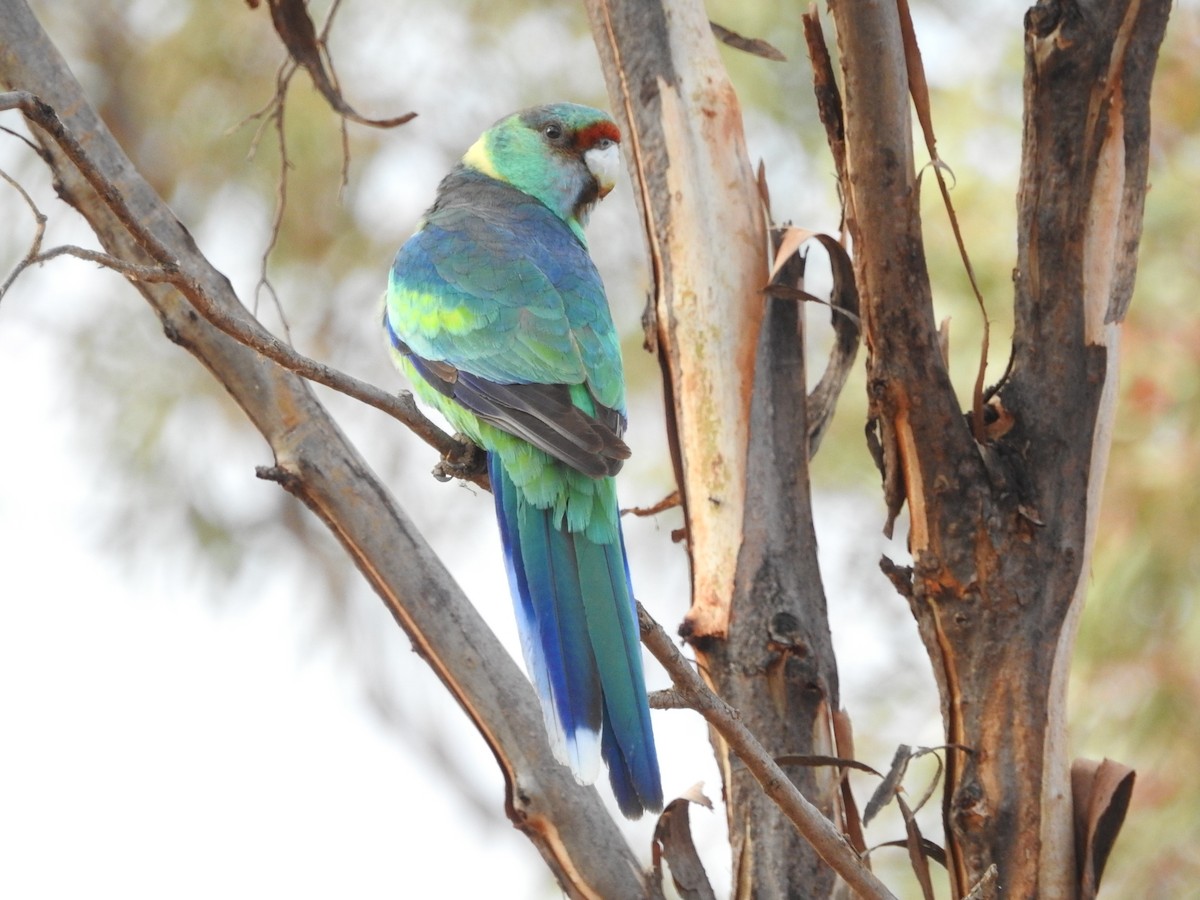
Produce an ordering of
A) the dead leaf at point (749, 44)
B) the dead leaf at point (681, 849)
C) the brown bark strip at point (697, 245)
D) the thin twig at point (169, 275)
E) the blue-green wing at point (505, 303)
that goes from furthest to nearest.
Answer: the dead leaf at point (749, 44) < the blue-green wing at point (505, 303) < the brown bark strip at point (697, 245) < the dead leaf at point (681, 849) < the thin twig at point (169, 275)

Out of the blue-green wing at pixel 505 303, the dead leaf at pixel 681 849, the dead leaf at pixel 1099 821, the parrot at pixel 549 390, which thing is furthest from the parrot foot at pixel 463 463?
the dead leaf at pixel 1099 821

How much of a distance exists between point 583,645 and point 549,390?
0.59 metres

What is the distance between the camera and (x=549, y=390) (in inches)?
103

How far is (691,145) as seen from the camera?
2.75 metres

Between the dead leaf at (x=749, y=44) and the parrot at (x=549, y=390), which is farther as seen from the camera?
the dead leaf at (x=749, y=44)

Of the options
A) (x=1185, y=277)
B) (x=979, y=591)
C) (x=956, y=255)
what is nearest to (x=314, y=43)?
(x=979, y=591)

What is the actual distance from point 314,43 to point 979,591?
1.80 meters

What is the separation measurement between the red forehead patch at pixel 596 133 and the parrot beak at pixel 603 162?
2 cm

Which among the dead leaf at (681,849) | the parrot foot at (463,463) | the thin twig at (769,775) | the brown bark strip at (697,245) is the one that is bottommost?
the thin twig at (769,775)

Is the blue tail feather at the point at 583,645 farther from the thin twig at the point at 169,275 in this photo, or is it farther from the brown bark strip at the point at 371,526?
the thin twig at the point at 169,275

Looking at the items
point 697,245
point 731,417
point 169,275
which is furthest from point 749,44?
point 169,275

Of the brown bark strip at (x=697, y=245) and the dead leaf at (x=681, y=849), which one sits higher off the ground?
the brown bark strip at (x=697, y=245)

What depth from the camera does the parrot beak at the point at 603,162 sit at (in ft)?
12.0

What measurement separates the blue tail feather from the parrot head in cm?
141
